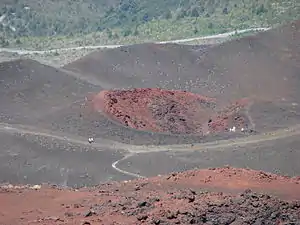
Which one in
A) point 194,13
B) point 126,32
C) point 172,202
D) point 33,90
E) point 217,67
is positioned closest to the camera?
point 172,202

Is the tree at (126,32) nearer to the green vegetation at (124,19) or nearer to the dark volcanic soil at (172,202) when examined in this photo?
the green vegetation at (124,19)

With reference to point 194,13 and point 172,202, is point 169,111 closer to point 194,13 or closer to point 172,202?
point 172,202

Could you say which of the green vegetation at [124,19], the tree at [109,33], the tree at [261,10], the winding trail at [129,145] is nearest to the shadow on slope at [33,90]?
the winding trail at [129,145]

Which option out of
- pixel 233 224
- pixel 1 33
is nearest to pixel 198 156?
pixel 233 224

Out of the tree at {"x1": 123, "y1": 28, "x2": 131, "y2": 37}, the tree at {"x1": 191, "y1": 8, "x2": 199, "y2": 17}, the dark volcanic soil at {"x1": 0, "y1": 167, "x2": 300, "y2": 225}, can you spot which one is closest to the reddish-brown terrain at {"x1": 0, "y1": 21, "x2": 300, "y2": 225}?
the dark volcanic soil at {"x1": 0, "y1": 167, "x2": 300, "y2": 225}

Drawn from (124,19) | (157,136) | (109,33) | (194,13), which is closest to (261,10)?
(194,13)

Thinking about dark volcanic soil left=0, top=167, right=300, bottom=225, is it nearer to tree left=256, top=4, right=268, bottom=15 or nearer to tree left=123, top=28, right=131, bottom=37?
tree left=256, top=4, right=268, bottom=15

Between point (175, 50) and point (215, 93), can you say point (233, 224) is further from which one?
point (175, 50)
